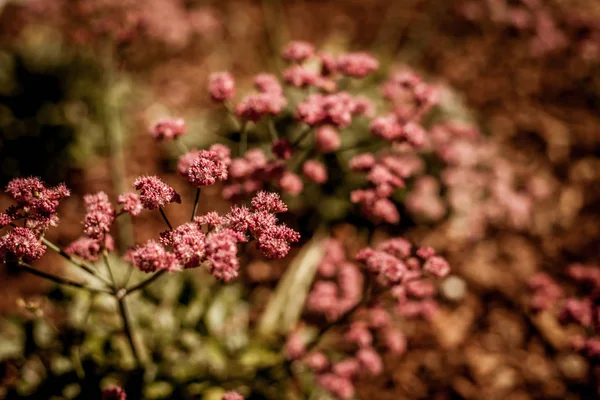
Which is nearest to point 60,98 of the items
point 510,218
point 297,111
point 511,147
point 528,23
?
point 297,111

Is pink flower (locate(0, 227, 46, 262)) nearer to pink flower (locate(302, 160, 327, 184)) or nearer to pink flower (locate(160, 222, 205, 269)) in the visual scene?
pink flower (locate(160, 222, 205, 269))

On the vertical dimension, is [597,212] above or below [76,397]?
above

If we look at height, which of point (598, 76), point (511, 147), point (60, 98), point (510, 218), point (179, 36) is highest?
point (179, 36)

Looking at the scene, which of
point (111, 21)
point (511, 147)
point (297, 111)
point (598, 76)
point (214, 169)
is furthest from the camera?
point (598, 76)

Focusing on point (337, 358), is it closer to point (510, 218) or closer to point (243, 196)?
point (243, 196)

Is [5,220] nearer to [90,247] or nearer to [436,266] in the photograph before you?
[90,247]

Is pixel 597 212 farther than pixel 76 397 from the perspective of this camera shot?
Yes

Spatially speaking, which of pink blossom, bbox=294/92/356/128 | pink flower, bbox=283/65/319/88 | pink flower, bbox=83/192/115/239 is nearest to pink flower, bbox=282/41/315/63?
pink flower, bbox=283/65/319/88
